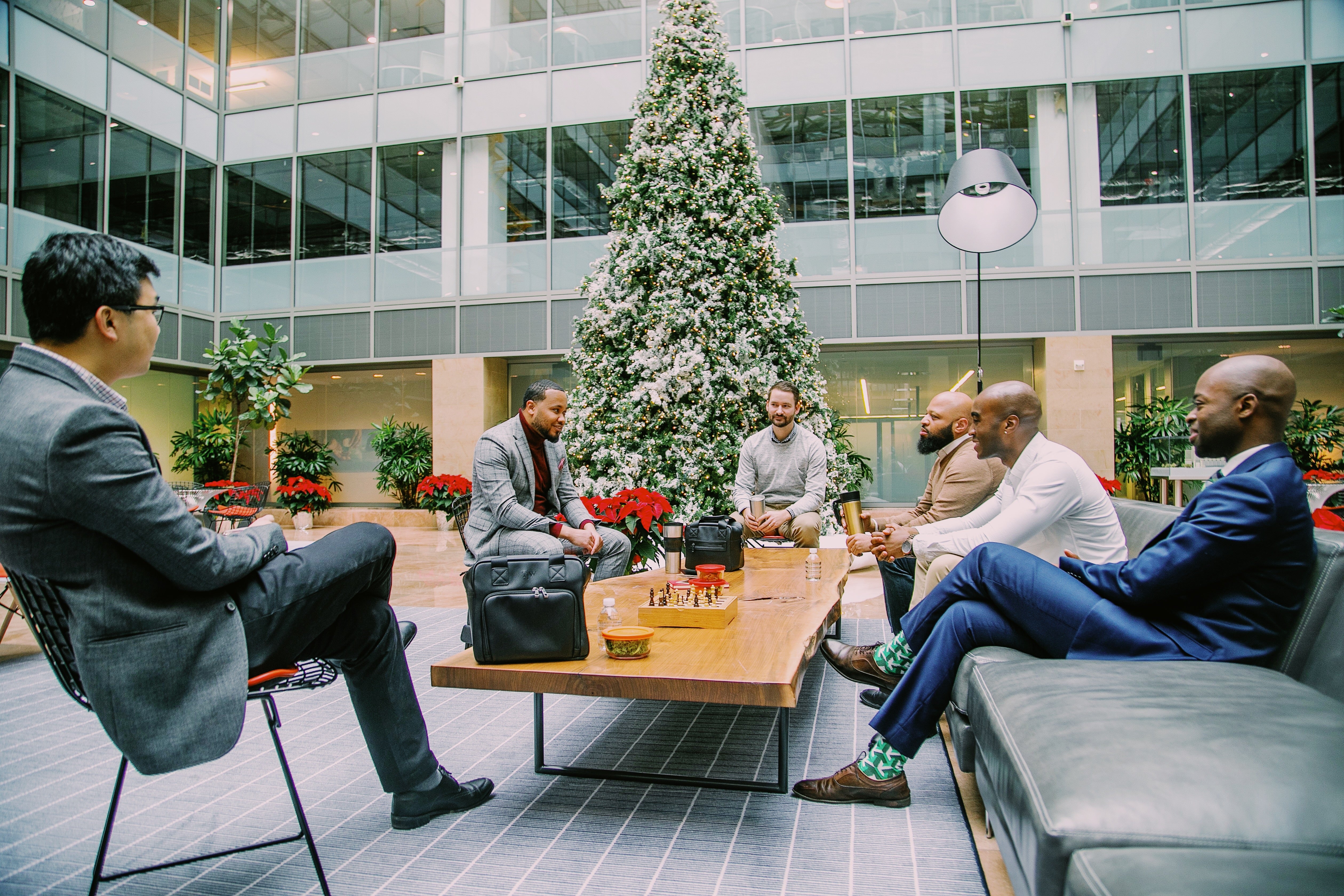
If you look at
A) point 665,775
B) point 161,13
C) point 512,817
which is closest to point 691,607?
point 665,775

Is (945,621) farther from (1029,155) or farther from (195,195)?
(195,195)

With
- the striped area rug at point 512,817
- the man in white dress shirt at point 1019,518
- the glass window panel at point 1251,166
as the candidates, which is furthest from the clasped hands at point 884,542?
the glass window panel at point 1251,166

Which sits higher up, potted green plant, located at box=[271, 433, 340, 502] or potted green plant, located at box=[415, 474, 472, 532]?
potted green plant, located at box=[271, 433, 340, 502]

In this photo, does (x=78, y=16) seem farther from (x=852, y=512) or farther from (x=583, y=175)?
(x=852, y=512)

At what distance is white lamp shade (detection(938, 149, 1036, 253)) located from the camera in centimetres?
440

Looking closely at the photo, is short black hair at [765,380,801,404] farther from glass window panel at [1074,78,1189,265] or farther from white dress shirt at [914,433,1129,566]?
glass window panel at [1074,78,1189,265]

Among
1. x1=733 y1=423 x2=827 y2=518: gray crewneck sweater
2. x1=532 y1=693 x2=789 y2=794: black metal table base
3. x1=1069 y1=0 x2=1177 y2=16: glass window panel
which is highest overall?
x1=1069 y1=0 x2=1177 y2=16: glass window panel

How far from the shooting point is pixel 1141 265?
975 centimetres

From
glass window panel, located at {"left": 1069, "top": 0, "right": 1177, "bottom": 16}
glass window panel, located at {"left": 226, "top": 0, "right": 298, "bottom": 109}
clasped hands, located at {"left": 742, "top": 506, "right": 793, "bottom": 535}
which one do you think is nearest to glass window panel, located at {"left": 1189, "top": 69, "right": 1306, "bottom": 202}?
glass window panel, located at {"left": 1069, "top": 0, "right": 1177, "bottom": 16}

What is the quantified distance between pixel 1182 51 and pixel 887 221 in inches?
166

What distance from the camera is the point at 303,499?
1155cm

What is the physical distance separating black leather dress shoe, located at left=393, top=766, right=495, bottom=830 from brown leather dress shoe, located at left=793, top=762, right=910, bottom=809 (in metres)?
0.97

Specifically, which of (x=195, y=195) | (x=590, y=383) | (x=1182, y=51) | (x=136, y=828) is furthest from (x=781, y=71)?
(x=136, y=828)

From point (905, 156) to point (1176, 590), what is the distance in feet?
32.4
